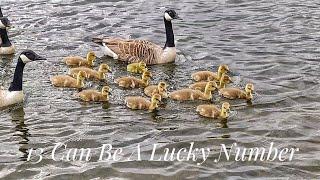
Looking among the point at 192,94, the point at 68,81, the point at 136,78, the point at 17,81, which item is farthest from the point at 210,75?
the point at 17,81

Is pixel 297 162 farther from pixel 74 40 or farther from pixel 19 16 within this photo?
pixel 19 16

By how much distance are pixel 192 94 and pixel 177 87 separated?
89 centimetres

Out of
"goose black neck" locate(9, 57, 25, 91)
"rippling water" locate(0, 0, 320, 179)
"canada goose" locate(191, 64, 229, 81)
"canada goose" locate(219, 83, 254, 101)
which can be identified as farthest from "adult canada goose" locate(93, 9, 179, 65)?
"goose black neck" locate(9, 57, 25, 91)

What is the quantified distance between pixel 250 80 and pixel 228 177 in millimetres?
3946

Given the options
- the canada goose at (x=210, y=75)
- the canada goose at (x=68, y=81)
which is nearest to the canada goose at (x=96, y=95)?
the canada goose at (x=68, y=81)

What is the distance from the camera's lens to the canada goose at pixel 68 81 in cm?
1118

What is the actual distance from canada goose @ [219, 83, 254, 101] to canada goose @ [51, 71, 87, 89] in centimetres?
278

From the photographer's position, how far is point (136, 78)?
37.4ft

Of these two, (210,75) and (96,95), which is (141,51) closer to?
(210,75)

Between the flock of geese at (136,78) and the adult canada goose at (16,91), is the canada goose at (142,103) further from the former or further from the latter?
the adult canada goose at (16,91)

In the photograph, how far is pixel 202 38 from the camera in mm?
14141

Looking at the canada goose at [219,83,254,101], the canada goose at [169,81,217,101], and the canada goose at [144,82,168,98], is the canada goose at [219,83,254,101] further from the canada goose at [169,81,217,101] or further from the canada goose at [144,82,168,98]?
the canada goose at [144,82,168,98]

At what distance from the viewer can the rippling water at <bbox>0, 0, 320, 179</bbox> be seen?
8.33 metres

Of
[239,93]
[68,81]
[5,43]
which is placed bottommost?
[239,93]
